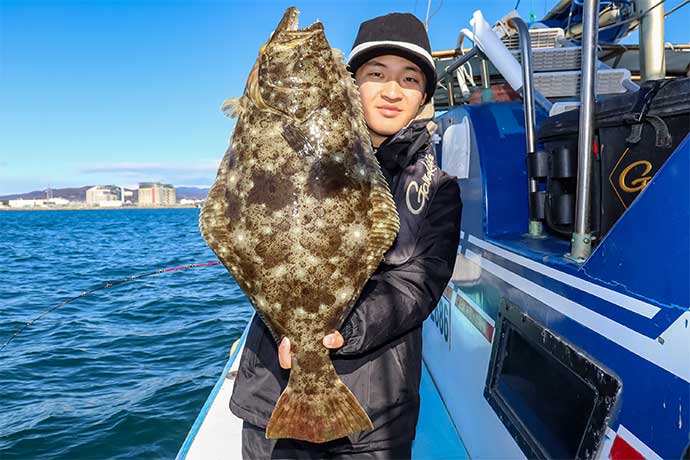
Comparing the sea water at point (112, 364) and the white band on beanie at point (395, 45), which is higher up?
the white band on beanie at point (395, 45)

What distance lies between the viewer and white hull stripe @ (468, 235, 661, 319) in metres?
1.66

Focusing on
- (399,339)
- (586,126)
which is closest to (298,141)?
(399,339)

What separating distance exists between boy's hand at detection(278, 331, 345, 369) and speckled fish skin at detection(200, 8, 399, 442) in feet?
0.09

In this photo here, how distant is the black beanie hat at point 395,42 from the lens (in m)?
2.41

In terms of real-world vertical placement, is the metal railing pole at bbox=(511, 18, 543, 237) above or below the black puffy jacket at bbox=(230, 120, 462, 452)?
above

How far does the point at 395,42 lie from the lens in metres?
2.39

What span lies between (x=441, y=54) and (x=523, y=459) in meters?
6.30

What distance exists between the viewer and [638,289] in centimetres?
170

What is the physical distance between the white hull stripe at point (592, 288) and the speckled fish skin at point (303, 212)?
89 centimetres

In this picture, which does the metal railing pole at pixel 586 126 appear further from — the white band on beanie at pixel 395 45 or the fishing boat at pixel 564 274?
the white band on beanie at pixel 395 45

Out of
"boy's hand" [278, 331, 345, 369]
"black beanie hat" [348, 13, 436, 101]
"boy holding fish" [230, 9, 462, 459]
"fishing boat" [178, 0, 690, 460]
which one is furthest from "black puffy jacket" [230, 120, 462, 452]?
"fishing boat" [178, 0, 690, 460]

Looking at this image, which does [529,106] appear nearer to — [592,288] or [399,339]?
[592,288]

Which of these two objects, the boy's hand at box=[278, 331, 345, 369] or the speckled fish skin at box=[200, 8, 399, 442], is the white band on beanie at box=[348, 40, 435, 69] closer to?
the speckled fish skin at box=[200, 8, 399, 442]

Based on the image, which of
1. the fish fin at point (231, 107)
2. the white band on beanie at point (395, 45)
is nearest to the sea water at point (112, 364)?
the fish fin at point (231, 107)
